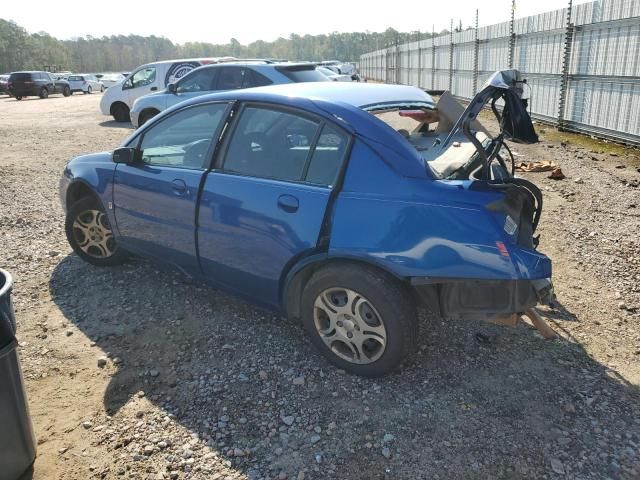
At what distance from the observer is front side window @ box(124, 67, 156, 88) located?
1520 cm

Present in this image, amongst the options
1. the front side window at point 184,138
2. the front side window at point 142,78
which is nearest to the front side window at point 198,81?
the front side window at point 142,78

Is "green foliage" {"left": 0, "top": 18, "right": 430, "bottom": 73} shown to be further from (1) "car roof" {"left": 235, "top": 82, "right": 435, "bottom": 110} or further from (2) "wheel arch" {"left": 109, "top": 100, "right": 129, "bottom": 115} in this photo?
(1) "car roof" {"left": 235, "top": 82, "right": 435, "bottom": 110}

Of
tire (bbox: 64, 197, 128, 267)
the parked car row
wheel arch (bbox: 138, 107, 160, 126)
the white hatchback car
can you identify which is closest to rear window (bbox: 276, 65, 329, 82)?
the parked car row

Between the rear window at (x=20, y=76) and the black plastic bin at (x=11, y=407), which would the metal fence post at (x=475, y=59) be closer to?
the black plastic bin at (x=11, y=407)

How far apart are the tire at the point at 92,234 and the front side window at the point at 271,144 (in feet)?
5.56

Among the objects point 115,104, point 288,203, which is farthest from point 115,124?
point 288,203

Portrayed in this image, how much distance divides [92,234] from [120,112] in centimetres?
1292

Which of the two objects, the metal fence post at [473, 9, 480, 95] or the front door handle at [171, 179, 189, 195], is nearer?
the front door handle at [171, 179, 189, 195]

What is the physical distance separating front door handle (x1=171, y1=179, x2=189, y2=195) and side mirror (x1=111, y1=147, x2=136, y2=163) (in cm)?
55

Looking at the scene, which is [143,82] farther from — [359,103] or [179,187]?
[359,103]

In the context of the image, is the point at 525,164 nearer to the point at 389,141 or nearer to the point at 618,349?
the point at 618,349

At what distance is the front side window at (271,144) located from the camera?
10.5 feet

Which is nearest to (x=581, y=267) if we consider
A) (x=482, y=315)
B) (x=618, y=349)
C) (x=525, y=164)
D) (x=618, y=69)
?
(x=618, y=349)

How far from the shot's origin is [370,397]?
2.96 meters
